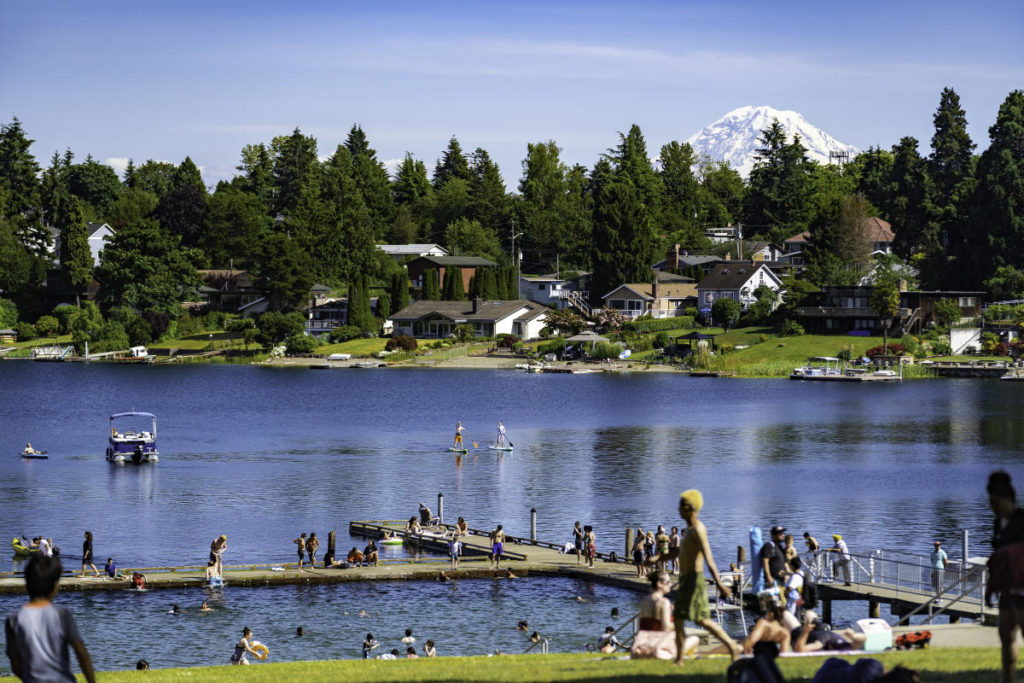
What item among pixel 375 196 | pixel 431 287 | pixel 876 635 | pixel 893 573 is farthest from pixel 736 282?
pixel 876 635

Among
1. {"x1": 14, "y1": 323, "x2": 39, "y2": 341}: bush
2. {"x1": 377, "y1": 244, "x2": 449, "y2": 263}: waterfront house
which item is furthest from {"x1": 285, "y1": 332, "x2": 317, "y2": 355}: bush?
{"x1": 14, "y1": 323, "x2": 39, "y2": 341}: bush

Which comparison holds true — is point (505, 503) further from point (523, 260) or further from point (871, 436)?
point (523, 260)

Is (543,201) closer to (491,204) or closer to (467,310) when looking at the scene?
(491,204)

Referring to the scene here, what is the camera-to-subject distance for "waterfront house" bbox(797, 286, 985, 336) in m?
122

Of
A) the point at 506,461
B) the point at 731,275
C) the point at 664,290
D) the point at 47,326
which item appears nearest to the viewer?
the point at 506,461

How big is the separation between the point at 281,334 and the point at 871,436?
8068 centimetres

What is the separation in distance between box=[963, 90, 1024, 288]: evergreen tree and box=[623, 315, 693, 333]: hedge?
2857cm

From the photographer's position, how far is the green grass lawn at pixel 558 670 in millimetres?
16922

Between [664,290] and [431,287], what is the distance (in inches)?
1126

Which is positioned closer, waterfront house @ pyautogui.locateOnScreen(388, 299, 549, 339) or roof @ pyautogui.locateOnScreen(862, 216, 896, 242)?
waterfront house @ pyautogui.locateOnScreen(388, 299, 549, 339)

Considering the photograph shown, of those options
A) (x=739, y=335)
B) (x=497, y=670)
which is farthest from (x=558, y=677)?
(x=739, y=335)

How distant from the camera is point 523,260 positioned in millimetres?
179125

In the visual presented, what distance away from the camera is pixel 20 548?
45.3 meters

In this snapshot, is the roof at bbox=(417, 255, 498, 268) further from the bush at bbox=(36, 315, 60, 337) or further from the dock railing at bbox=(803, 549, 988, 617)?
the dock railing at bbox=(803, 549, 988, 617)
